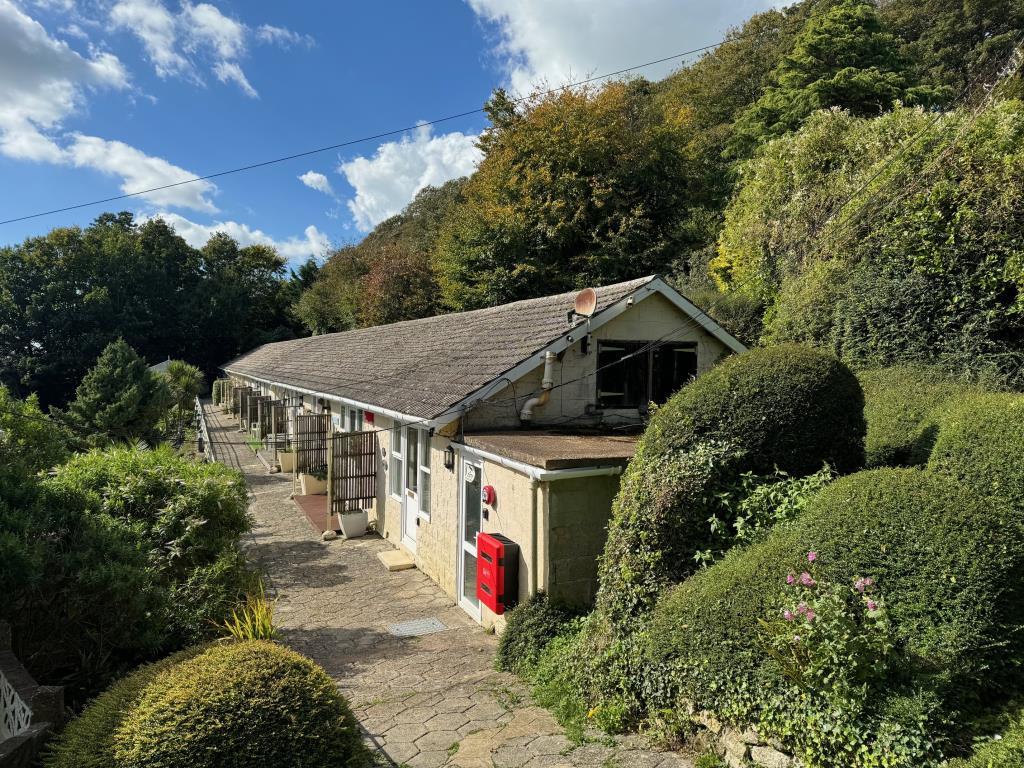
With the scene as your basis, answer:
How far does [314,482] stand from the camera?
1705 centimetres

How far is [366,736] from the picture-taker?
5.73 m

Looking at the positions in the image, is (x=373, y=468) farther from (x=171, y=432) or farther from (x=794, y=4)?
(x=794, y=4)

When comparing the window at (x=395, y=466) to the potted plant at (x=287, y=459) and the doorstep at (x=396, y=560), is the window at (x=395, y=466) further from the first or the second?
the potted plant at (x=287, y=459)

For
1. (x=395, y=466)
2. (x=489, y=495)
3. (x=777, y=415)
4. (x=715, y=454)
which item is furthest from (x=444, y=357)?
(x=777, y=415)

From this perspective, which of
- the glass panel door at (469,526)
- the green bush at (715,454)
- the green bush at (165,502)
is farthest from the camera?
the glass panel door at (469,526)

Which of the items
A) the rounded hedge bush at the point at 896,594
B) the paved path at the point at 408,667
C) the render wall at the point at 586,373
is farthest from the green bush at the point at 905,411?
the paved path at the point at 408,667

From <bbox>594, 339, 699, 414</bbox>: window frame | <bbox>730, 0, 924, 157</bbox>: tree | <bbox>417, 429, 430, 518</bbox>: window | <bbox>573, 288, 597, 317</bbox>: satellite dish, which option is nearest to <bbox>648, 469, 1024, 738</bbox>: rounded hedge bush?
<bbox>573, 288, 597, 317</bbox>: satellite dish

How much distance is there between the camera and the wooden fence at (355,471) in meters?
13.5

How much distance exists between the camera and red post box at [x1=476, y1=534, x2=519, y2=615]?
26.0 feet

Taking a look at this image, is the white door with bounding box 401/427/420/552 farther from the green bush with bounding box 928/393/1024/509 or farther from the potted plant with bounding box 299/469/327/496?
the green bush with bounding box 928/393/1024/509

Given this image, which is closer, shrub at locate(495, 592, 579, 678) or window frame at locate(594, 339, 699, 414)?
shrub at locate(495, 592, 579, 678)

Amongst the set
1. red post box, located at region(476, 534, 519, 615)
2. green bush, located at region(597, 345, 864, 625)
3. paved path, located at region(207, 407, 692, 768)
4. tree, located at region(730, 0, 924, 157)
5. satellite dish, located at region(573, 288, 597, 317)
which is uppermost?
tree, located at region(730, 0, 924, 157)

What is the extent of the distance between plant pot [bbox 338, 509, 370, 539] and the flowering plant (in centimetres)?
1027

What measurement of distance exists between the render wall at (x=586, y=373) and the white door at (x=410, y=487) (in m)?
2.24
